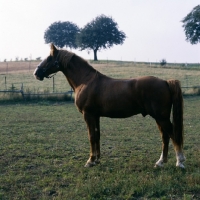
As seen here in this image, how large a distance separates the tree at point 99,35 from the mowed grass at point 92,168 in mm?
58514

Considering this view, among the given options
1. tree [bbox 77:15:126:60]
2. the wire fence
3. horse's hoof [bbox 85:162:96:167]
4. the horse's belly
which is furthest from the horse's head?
tree [bbox 77:15:126:60]

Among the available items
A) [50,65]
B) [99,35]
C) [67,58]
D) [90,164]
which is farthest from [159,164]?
[99,35]

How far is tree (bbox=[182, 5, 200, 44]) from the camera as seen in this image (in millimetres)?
52497

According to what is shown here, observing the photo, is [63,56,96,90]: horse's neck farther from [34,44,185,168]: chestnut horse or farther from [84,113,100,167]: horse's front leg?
[84,113,100,167]: horse's front leg

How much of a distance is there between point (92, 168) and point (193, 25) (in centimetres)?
5170

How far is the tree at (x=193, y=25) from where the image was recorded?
172ft

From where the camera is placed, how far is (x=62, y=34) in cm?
8150

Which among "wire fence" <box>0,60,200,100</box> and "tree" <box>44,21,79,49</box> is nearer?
"wire fence" <box>0,60,200,100</box>

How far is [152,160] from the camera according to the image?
634 centimetres

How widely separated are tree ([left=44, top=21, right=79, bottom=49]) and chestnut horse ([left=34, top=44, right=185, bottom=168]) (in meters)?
73.3

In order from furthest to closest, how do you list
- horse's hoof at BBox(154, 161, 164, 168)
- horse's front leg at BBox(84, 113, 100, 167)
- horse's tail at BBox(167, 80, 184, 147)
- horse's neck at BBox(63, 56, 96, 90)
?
horse's neck at BBox(63, 56, 96, 90)
horse's front leg at BBox(84, 113, 100, 167)
horse's hoof at BBox(154, 161, 164, 168)
horse's tail at BBox(167, 80, 184, 147)

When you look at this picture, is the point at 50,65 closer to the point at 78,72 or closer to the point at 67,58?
the point at 67,58

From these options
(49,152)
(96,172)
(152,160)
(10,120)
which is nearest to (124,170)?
(96,172)

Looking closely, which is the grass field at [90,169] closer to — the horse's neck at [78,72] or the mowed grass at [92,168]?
the mowed grass at [92,168]
